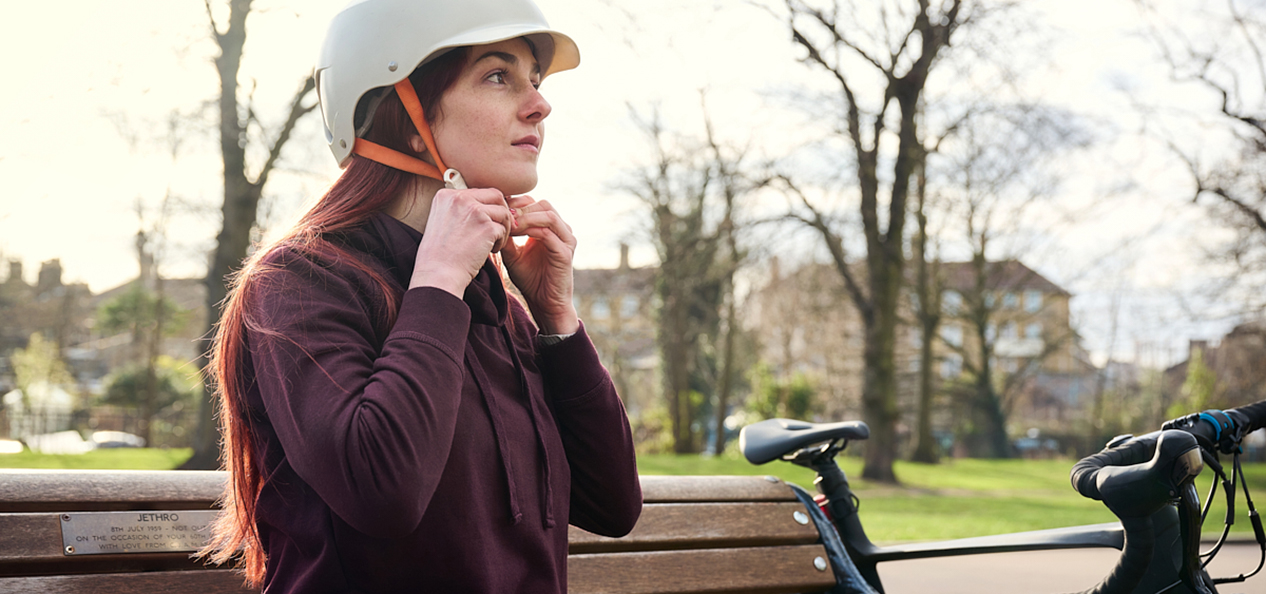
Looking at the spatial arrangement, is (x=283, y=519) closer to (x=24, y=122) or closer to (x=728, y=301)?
(x=24, y=122)

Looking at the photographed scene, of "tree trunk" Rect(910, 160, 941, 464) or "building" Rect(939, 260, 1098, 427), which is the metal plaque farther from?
"building" Rect(939, 260, 1098, 427)

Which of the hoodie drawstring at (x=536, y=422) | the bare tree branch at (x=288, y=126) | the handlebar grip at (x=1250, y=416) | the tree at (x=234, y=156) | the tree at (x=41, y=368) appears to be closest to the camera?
the hoodie drawstring at (x=536, y=422)

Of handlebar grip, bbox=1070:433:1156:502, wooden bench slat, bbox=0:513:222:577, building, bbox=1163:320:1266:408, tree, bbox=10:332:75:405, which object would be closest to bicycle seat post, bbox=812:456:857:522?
handlebar grip, bbox=1070:433:1156:502

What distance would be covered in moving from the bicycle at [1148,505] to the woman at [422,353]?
1.15 m

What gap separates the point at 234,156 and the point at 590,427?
1102cm

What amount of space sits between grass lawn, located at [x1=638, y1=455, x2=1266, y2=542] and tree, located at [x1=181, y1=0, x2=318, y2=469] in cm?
559

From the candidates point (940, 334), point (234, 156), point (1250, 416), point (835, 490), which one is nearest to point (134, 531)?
point (835, 490)

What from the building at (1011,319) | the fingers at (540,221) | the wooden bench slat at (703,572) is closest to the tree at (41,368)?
the building at (1011,319)

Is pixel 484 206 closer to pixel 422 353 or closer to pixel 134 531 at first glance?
pixel 422 353

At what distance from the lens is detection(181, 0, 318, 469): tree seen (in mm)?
11062

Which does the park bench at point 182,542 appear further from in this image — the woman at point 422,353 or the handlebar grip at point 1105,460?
the handlebar grip at point 1105,460

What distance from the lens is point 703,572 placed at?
2895 mm

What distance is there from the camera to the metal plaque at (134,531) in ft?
6.72

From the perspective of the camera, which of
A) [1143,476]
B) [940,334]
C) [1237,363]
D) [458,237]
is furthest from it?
[940,334]
